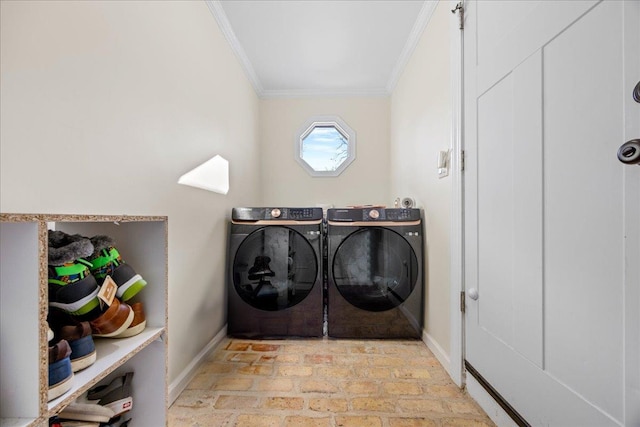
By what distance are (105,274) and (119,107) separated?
0.64 metres

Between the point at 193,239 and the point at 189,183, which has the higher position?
the point at 189,183

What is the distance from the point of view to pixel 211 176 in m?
1.87

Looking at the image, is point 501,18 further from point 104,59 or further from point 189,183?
point 189,183

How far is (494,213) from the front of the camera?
1244 millimetres

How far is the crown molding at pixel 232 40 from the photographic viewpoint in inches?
74.6

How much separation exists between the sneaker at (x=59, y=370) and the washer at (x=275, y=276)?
1.54 m

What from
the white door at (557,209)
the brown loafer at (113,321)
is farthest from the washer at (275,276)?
the brown loafer at (113,321)

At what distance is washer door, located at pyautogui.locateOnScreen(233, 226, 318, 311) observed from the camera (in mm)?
2105

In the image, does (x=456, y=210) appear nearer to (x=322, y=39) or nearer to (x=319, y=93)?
(x=322, y=39)

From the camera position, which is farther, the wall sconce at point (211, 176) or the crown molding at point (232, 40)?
the crown molding at point (232, 40)

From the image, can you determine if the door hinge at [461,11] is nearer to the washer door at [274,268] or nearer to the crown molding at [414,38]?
the crown molding at [414,38]

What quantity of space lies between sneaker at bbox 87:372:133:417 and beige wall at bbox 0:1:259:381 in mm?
506

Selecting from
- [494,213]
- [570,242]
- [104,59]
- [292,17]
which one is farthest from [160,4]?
[570,242]

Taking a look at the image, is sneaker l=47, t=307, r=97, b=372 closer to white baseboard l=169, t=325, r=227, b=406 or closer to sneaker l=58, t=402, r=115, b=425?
sneaker l=58, t=402, r=115, b=425
